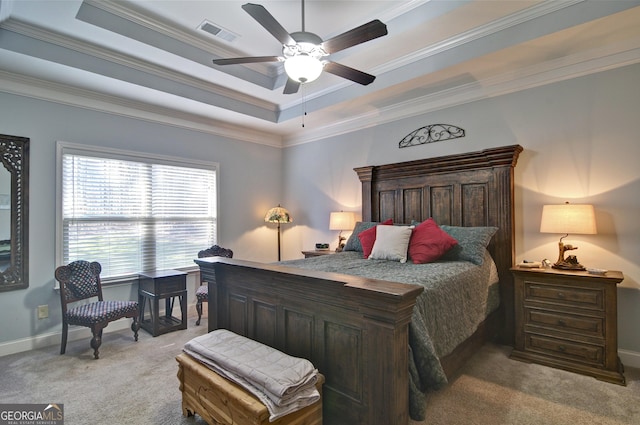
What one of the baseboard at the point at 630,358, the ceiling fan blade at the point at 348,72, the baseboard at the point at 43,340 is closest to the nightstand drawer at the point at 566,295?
the baseboard at the point at 630,358

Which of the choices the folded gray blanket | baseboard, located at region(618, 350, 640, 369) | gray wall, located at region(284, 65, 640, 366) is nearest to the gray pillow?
gray wall, located at region(284, 65, 640, 366)

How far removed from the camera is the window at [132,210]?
347 centimetres

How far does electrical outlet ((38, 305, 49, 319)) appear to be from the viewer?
10.6ft

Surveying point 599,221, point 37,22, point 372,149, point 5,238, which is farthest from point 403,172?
point 5,238

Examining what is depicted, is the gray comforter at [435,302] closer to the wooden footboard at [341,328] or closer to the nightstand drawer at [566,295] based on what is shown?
the wooden footboard at [341,328]

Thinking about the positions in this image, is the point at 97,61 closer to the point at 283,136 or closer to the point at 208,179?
the point at 208,179

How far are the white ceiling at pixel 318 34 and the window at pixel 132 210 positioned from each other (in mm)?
638

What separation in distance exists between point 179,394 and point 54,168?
2.66 m

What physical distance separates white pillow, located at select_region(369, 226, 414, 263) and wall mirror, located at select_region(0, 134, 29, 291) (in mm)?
3386

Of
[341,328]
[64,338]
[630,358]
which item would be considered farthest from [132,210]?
[630,358]

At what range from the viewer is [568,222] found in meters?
2.64

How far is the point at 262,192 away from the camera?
209 inches

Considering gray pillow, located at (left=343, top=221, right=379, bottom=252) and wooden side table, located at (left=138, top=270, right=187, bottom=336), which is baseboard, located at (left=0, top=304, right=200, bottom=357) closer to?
wooden side table, located at (left=138, top=270, right=187, bottom=336)

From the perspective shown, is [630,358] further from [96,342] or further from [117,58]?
[117,58]
